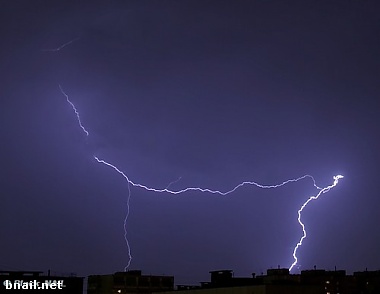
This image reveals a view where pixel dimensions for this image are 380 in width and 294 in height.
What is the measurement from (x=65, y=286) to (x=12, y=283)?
525cm

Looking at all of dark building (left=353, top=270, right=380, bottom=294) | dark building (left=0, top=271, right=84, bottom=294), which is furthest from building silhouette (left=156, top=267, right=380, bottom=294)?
Result: dark building (left=0, top=271, right=84, bottom=294)

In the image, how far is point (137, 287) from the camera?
290ft

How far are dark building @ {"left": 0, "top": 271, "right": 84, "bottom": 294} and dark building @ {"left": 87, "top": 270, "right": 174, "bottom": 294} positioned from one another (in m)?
27.0

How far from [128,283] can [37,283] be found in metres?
31.8

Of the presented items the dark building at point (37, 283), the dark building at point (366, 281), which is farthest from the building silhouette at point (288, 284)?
the dark building at point (37, 283)

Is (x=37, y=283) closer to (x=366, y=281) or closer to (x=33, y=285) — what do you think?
(x=33, y=285)

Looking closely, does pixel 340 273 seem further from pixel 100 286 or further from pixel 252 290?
pixel 252 290

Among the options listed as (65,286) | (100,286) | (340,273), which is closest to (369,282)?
(340,273)

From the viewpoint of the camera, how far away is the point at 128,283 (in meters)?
87.6

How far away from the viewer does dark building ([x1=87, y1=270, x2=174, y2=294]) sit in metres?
86.8

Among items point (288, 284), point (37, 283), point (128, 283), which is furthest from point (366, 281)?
point (288, 284)

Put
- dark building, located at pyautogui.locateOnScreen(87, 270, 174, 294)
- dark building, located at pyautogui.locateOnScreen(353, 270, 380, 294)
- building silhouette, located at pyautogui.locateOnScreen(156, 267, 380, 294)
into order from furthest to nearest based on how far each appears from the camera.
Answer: dark building, located at pyautogui.locateOnScreen(353, 270, 380, 294) → dark building, located at pyautogui.locateOnScreen(87, 270, 174, 294) → building silhouette, located at pyautogui.locateOnScreen(156, 267, 380, 294)

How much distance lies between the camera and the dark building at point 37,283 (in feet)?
183

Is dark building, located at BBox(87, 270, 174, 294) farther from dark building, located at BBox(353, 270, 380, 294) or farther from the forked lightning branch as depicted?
dark building, located at BBox(353, 270, 380, 294)
